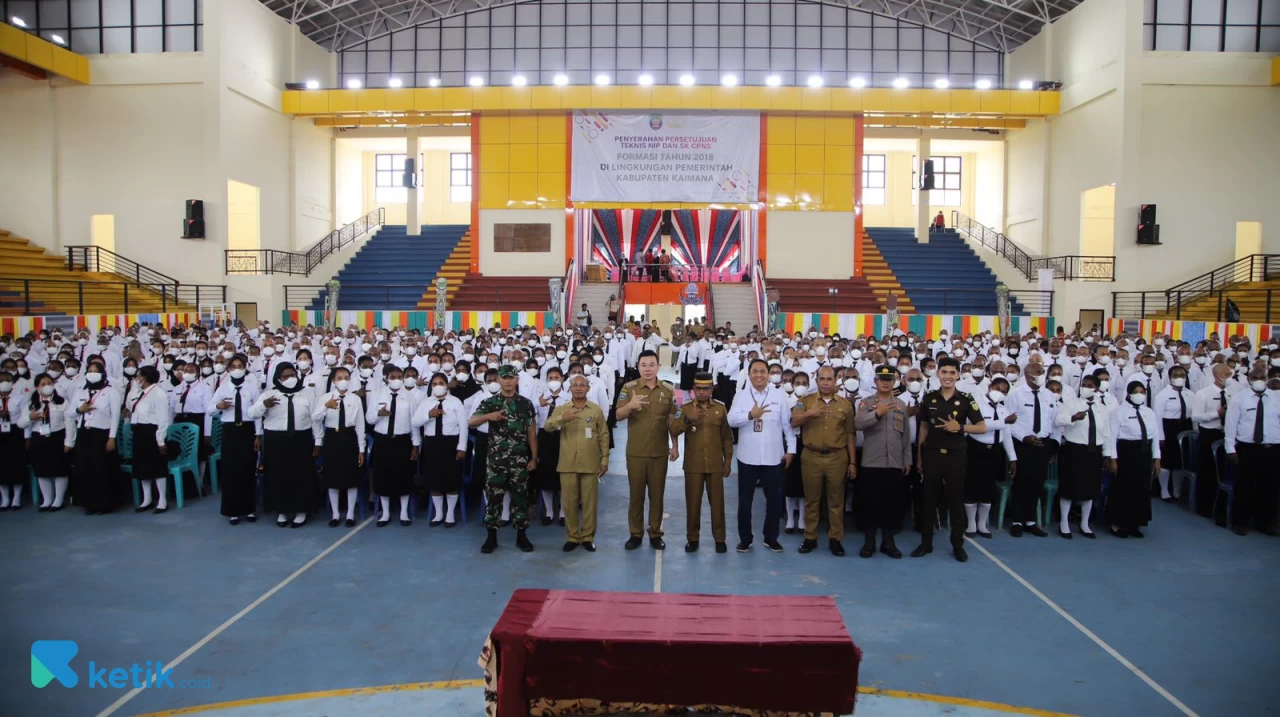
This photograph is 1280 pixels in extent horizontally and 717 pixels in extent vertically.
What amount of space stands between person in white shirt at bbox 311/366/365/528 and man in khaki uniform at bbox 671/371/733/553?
3037mm

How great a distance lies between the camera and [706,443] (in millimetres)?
7195

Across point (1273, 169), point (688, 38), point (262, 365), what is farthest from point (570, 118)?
point (1273, 169)

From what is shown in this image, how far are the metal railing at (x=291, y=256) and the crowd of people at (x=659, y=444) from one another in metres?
17.4

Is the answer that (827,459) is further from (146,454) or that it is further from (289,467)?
(146,454)

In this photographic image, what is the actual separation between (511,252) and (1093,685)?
26222 millimetres

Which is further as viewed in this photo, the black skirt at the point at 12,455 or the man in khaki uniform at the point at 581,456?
the black skirt at the point at 12,455

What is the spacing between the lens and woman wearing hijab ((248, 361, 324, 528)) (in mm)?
7840

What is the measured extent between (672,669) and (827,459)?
3754mm

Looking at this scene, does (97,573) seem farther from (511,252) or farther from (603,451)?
(511,252)

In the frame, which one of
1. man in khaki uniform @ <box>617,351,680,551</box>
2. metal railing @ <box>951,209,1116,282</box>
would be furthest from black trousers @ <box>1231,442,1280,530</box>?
metal railing @ <box>951,209,1116,282</box>

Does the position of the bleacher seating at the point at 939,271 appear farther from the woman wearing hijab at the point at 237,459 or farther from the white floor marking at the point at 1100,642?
the woman wearing hijab at the point at 237,459

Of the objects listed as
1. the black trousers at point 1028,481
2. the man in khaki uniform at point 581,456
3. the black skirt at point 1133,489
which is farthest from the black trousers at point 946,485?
the man in khaki uniform at point 581,456

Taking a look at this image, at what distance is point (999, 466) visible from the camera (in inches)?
313

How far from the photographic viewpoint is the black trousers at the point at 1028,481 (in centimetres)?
781
